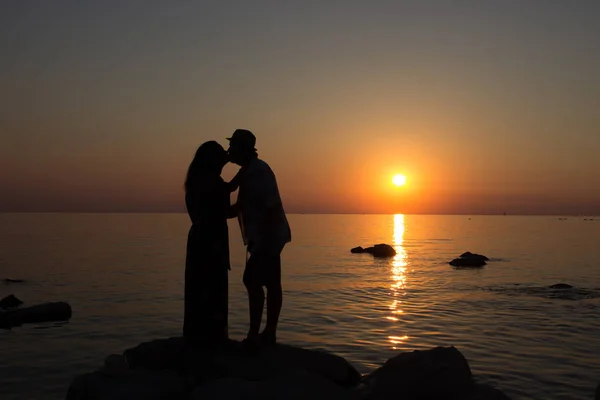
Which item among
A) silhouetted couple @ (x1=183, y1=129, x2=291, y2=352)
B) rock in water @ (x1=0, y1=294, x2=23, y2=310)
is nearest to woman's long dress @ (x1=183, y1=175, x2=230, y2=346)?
silhouetted couple @ (x1=183, y1=129, x2=291, y2=352)

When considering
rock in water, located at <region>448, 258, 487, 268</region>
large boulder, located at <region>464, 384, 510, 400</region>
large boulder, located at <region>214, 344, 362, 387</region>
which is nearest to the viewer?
large boulder, located at <region>464, 384, 510, 400</region>

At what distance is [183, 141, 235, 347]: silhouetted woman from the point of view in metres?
7.62

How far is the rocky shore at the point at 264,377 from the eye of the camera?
6863mm

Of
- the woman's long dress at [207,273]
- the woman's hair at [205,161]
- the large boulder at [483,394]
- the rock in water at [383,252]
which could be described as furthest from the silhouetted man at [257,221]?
the rock in water at [383,252]

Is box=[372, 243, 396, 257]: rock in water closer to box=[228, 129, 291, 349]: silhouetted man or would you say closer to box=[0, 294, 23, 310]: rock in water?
box=[0, 294, 23, 310]: rock in water

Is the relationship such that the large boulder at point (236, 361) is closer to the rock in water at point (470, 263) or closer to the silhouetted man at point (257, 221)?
the silhouetted man at point (257, 221)

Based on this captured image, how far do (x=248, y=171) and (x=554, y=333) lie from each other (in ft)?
42.7

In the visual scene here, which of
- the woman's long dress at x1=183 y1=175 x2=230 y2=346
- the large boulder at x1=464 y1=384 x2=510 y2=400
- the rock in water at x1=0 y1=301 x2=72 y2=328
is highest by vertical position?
the woman's long dress at x1=183 y1=175 x2=230 y2=346

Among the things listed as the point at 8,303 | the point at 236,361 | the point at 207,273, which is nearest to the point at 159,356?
the point at 236,361

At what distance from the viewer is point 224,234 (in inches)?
311

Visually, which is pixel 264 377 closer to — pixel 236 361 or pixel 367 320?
pixel 236 361

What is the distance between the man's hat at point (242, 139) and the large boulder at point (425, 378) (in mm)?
3991

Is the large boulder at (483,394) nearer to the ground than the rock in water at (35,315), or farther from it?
farther from it

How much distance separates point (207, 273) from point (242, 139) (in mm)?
2047
